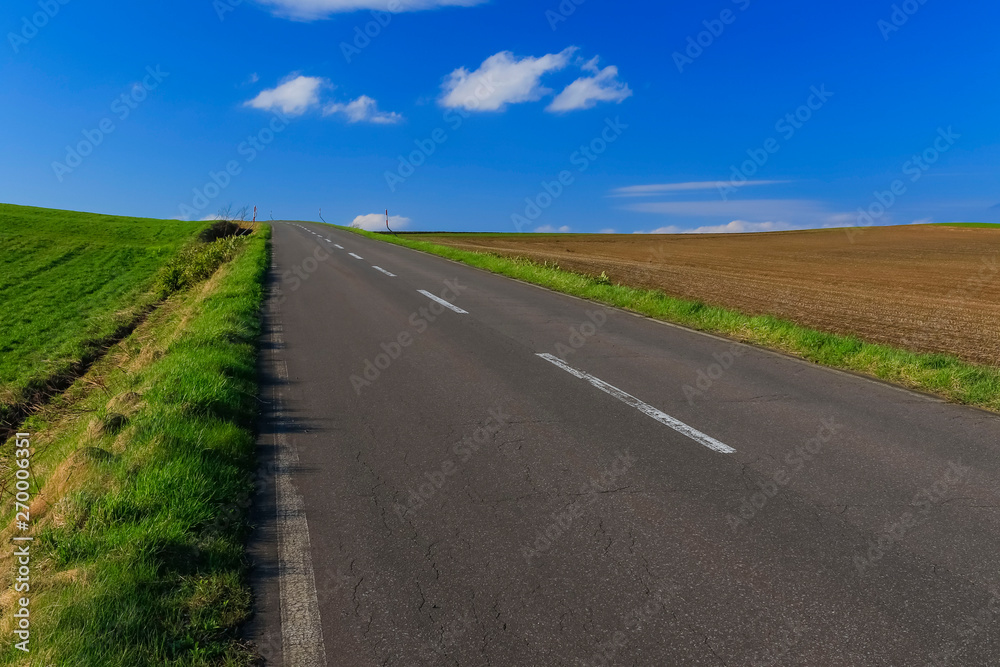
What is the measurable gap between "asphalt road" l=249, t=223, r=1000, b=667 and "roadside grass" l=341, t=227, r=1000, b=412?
551 mm

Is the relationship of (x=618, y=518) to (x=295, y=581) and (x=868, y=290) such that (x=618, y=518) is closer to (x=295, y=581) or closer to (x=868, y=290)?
(x=295, y=581)

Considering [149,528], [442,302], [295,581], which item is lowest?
[295,581]

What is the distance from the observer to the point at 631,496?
436 cm

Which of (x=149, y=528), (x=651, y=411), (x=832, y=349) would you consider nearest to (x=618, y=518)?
(x=651, y=411)

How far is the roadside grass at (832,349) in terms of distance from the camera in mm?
7559

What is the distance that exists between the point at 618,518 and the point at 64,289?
85.2ft

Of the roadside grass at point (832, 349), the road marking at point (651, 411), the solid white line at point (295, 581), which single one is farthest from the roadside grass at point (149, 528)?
the roadside grass at point (832, 349)

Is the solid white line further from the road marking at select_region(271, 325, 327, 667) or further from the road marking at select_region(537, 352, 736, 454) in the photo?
the road marking at select_region(537, 352, 736, 454)

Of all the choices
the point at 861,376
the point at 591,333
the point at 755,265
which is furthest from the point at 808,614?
the point at 755,265

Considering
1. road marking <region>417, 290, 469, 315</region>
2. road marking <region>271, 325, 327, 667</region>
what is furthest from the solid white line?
road marking <region>417, 290, 469, 315</region>

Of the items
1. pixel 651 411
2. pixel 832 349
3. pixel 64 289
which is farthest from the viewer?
pixel 64 289

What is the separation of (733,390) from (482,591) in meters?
4.90

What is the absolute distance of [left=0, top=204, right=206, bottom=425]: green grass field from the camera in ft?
44.3

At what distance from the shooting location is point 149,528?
3648 millimetres
